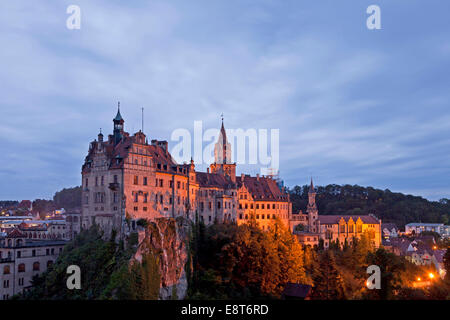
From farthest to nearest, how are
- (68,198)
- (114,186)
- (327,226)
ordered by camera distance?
1. (68,198)
2. (327,226)
3. (114,186)

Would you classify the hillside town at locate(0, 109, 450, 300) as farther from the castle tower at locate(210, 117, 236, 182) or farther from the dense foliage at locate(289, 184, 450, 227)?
the dense foliage at locate(289, 184, 450, 227)

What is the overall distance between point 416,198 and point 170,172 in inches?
5993

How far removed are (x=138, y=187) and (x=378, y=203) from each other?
133 m

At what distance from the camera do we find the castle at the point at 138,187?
53.1 m

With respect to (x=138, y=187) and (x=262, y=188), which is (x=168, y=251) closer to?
(x=138, y=187)

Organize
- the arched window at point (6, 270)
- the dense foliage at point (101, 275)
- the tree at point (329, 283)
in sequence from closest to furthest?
the dense foliage at point (101, 275), the arched window at point (6, 270), the tree at point (329, 283)

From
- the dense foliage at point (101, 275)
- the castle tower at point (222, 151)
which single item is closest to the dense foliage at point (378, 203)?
the castle tower at point (222, 151)


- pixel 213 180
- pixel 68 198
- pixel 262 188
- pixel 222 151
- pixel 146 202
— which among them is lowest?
pixel 146 202

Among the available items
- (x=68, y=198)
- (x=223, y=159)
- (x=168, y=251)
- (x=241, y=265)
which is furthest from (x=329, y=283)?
(x=68, y=198)

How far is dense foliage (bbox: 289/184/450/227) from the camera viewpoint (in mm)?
152000

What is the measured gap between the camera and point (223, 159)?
88.4 meters

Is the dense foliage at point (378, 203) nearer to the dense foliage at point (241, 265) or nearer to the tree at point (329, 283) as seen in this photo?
the tree at point (329, 283)

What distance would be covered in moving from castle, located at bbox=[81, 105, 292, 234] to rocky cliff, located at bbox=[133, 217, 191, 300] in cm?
290

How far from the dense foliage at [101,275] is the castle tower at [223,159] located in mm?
38359
